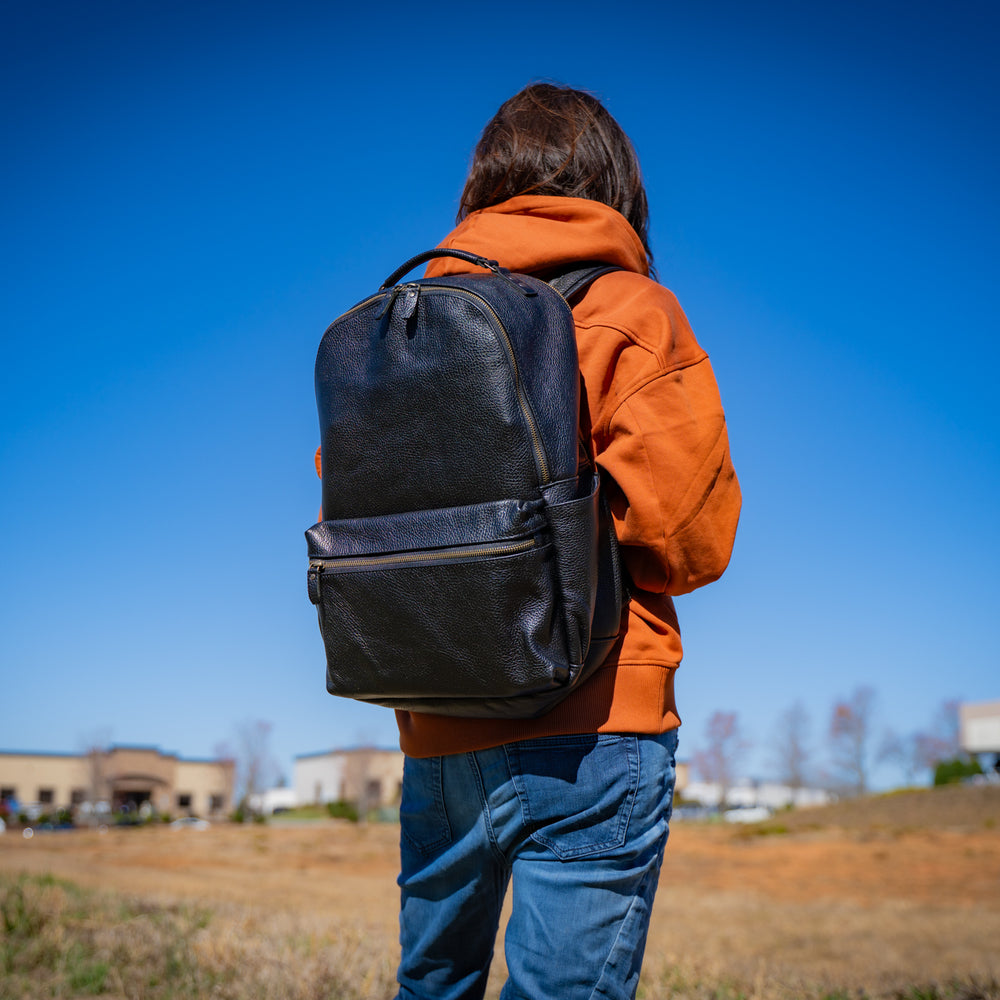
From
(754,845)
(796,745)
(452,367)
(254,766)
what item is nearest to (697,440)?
(452,367)

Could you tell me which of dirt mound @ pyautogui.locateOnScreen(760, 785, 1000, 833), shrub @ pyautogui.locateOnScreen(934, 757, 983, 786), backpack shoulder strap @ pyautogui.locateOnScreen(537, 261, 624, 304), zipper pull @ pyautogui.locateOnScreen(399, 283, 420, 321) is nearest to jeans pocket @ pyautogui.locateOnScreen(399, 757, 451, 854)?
zipper pull @ pyautogui.locateOnScreen(399, 283, 420, 321)

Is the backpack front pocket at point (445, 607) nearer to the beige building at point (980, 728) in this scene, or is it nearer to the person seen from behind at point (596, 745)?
the person seen from behind at point (596, 745)

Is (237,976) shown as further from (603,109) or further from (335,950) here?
(603,109)

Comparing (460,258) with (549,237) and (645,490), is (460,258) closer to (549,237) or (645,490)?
(549,237)

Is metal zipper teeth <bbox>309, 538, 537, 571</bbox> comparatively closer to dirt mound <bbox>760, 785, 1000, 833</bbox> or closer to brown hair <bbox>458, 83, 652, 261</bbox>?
Answer: brown hair <bbox>458, 83, 652, 261</bbox>

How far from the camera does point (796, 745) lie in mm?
62062

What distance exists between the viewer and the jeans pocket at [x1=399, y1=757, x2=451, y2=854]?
5.15 ft

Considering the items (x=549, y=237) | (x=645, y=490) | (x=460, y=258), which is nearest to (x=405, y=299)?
(x=460, y=258)

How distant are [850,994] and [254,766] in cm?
5558

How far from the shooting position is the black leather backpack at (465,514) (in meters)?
1.34

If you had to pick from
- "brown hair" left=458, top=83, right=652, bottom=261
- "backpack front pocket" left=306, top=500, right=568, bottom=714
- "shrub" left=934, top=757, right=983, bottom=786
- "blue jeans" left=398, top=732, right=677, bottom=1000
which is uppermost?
"brown hair" left=458, top=83, right=652, bottom=261

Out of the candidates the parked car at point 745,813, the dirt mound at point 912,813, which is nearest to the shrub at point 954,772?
the dirt mound at point 912,813

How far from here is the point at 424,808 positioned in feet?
5.22

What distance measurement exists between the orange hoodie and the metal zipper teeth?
0.79ft
